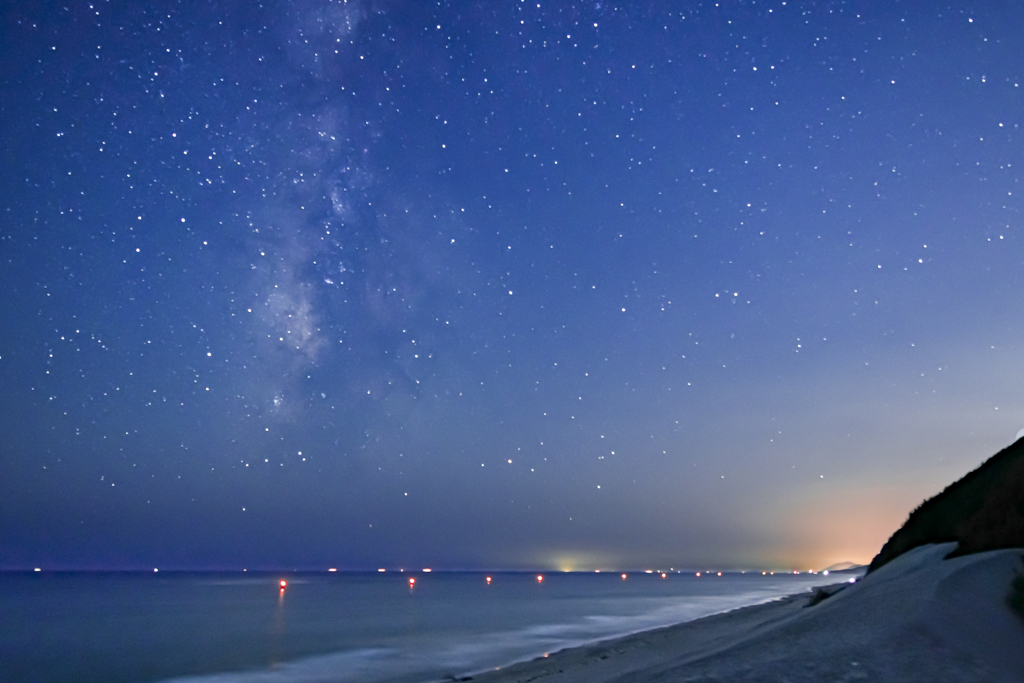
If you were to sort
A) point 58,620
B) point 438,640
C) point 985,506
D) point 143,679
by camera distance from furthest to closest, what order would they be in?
1. point 58,620
2. point 438,640
3. point 143,679
4. point 985,506

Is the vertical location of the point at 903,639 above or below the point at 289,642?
above

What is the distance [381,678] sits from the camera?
2461 centimetres

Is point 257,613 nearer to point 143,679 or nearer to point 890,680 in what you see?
point 143,679

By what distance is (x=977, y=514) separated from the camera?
16.9 m

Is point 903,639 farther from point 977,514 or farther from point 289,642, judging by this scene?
point 289,642

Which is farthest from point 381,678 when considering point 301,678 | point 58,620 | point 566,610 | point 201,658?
point 58,620

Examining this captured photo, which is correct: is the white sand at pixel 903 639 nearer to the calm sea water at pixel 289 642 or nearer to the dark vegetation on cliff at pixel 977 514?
the dark vegetation on cliff at pixel 977 514

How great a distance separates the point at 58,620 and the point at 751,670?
2659 inches

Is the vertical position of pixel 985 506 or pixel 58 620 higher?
pixel 985 506

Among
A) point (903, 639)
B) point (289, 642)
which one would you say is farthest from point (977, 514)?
point (289, 642)

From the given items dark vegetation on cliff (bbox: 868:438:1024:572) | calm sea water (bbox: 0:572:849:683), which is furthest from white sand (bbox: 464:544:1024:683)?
calm sea water (bbox: 0:572:849:683)

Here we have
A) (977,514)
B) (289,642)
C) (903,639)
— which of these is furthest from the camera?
(289,642)

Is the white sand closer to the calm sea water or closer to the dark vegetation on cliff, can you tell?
the dark vegetation on cliff

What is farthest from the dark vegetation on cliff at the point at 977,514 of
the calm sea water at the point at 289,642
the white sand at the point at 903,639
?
the calm sea water at the point at 289,642
